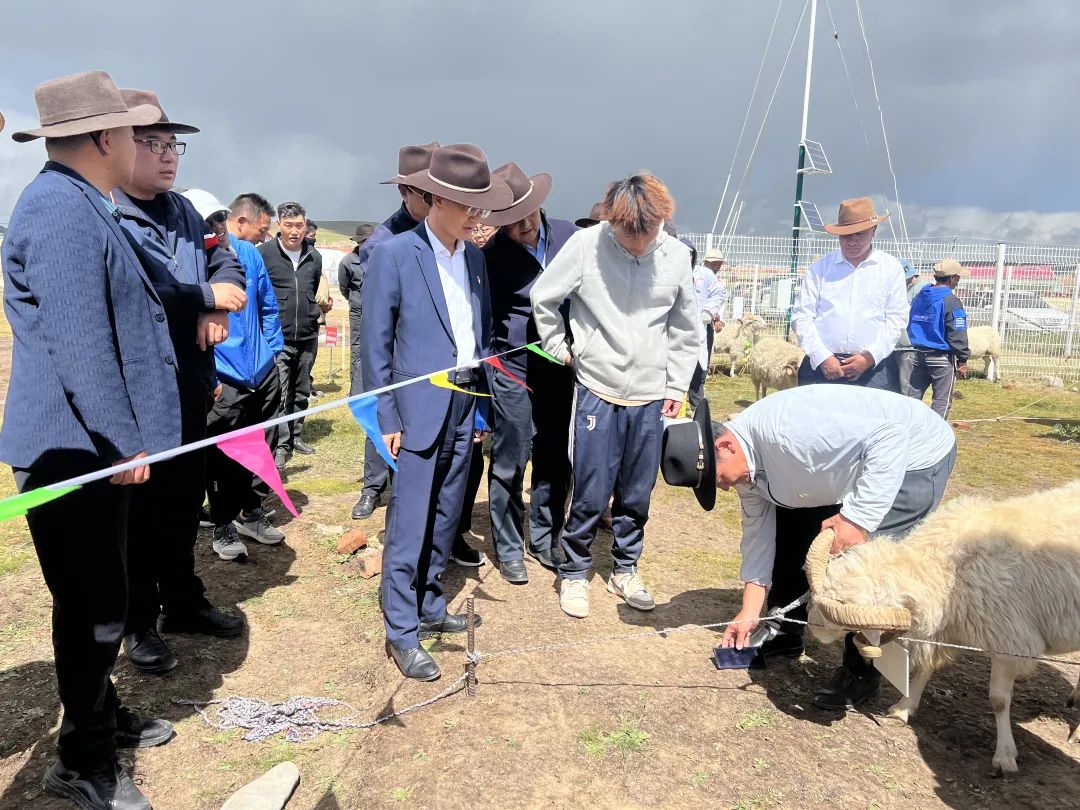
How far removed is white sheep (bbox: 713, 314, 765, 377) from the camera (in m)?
15.2

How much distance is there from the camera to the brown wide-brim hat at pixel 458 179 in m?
3.30

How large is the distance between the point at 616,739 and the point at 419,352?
1922mm

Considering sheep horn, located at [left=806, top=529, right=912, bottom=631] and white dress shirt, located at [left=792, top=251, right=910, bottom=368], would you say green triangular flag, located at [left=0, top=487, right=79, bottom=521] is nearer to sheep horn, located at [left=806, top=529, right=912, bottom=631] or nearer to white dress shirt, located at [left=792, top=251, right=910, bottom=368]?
sheep horn, located at [left=806, top=529, right=912, bottom=631]

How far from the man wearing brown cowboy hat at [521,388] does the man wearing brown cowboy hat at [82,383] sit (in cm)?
239

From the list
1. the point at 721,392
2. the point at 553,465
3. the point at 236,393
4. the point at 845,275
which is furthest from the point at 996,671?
the point at 721,392

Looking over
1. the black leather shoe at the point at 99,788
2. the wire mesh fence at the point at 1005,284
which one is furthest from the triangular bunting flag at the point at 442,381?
the wire mesh fence at the point at 1005,284

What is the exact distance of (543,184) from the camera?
4.96m

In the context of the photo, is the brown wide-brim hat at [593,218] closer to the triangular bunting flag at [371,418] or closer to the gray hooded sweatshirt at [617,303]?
the gray hooded sweatshirt at [617,303]

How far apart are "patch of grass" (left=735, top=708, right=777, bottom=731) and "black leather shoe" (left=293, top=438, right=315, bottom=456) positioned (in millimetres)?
5690

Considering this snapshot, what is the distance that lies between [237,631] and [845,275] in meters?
4.73

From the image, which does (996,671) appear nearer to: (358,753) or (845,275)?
(358,753)

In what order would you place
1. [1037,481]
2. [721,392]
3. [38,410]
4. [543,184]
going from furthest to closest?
[721,392], [1037,481], [543,184], [38,410]

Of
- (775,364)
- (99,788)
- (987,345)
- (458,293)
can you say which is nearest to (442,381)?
(458,293)

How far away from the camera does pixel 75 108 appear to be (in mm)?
2342
